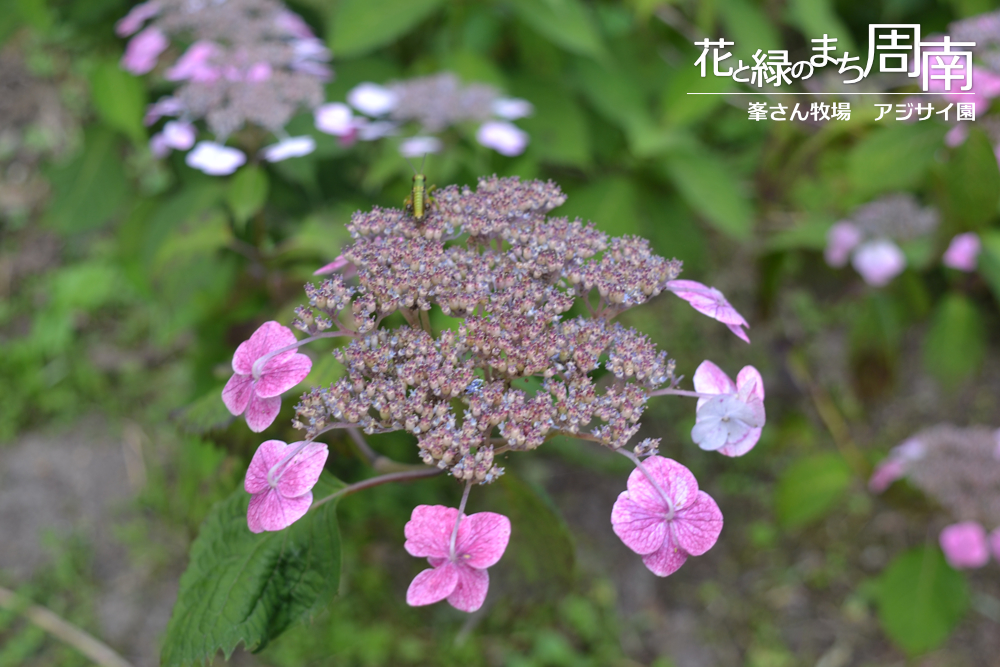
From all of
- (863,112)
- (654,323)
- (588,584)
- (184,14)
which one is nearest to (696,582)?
(588,584)

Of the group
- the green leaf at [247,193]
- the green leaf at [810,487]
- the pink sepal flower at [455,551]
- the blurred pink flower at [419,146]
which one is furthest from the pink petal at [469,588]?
the green leaf at [810,487]

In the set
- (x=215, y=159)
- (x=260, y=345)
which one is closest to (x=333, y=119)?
(x=215, y=159)

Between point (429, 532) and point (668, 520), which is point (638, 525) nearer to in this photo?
point (668, 520)

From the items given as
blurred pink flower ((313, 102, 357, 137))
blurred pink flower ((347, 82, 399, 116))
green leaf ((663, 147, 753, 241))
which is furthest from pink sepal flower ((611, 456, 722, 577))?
green leaf ((663, 147, 753, 241))

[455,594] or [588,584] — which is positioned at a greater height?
[455,594]

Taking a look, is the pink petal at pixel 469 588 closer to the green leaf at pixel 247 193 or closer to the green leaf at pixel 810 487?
the green leaf at pixel 247 193

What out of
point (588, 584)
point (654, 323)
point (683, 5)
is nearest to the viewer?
point (588, 584)

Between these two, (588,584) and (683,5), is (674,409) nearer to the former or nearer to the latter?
(588,584)

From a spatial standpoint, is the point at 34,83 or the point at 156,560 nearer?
the point at 156,560
